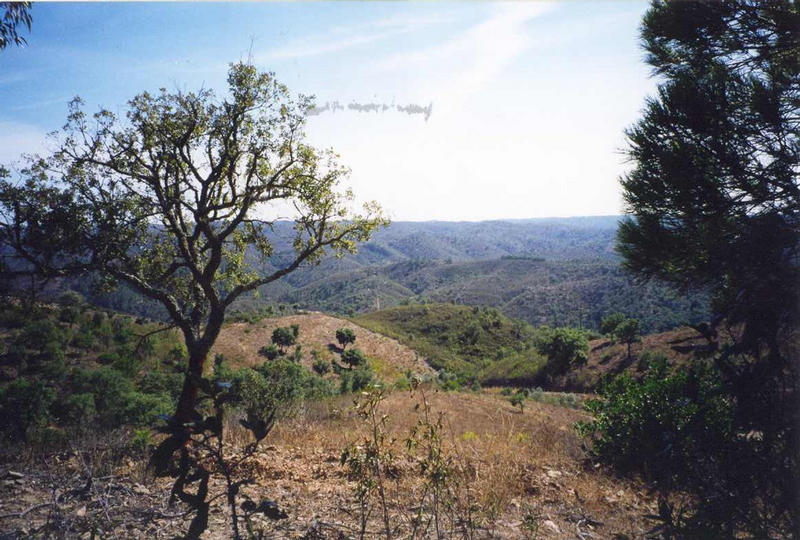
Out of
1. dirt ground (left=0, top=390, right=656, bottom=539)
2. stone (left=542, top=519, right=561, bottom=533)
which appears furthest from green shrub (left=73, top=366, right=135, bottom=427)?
stone (left=542, top=519, right=561, bottom=533)

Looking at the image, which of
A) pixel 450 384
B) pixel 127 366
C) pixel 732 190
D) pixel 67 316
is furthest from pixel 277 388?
pixel 67 316

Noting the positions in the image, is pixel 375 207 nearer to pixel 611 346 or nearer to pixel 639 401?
pixel 639 401

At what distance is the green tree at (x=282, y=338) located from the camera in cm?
4509

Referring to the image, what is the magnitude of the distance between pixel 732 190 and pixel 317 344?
156 feet

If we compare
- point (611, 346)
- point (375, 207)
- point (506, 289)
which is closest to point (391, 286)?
point (506, 289)

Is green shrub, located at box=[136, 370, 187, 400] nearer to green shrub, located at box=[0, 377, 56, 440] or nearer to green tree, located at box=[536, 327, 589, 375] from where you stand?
green shrub, located at box=[0, 377, 56, 440]

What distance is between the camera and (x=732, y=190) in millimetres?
5555

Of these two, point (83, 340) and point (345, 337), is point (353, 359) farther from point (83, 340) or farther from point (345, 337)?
point (83, 340)

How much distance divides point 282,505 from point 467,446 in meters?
2.54

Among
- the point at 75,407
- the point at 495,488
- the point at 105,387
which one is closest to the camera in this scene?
the point at 495,488

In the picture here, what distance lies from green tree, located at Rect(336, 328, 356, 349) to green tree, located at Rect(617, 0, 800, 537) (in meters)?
44.9

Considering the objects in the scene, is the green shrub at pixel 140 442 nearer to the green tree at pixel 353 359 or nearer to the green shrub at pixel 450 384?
the green shrub at pixel 450 384

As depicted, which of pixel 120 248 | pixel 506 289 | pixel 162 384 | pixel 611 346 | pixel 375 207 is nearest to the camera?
pixel 120 248

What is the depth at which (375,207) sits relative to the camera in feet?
27.5
